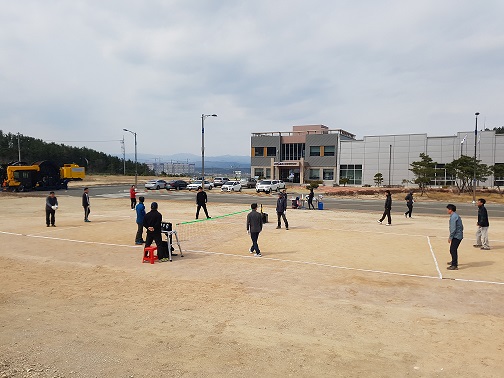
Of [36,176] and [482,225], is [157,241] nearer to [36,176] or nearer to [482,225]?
[482,225]

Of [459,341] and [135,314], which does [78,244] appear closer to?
[135,314]

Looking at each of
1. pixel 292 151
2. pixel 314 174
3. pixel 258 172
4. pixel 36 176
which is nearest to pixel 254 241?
pixel 36 176

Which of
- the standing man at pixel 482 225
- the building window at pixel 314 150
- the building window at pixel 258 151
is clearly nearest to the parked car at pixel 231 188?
the building window at pixel 314 150

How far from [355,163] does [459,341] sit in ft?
216

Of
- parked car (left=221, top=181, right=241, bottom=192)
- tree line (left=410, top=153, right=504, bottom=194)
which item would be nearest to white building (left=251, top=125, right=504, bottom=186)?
tree line (left=410, top=153, right=504, bottom=194)

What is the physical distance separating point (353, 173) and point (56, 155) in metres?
81.9

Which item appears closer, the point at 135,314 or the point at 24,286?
the point at 135,314

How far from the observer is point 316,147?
7344cm

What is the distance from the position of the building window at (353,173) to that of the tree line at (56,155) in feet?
238

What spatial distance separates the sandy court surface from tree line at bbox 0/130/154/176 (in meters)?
91.4

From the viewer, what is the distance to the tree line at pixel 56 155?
93062 mm

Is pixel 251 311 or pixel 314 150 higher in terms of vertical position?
pixel 314 150

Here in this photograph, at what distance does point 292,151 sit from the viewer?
7762 cm

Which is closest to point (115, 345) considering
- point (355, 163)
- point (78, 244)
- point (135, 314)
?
point (135, 314)
